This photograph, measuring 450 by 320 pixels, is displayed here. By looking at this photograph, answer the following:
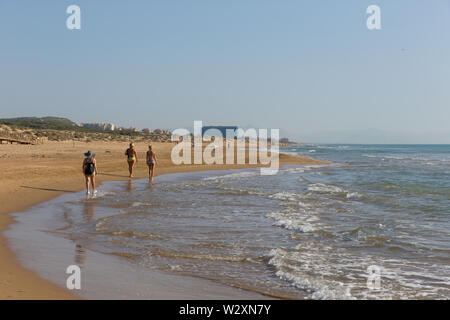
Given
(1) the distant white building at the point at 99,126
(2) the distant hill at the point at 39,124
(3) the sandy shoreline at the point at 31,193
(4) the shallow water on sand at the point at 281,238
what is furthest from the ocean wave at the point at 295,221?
(1) the distant white building at the point at 99,126

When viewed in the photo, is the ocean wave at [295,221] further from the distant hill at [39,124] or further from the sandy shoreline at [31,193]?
the distant hill at [39,124]

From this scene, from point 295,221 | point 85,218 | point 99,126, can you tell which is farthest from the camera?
point 99,126

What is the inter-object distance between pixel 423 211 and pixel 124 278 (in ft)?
31.6

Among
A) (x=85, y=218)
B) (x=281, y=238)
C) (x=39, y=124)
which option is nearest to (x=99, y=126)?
(x=39, y=124)

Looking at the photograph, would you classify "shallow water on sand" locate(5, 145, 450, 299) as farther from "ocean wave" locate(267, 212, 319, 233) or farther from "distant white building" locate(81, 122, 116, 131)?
"distant white building" locate(81, 122, 116, 131)

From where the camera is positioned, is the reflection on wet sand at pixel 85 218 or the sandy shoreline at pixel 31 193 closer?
the sandy shoreline at pixel 31 193

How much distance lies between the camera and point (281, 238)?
792 centimetres

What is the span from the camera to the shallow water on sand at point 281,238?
5.47 meters

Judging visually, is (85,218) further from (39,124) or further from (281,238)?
(39,124)

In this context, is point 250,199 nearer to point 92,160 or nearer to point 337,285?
point 92,160

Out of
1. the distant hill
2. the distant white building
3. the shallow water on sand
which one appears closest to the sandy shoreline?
the shallow water on sand

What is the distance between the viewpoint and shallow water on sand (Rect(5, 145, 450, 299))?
5.47 metres
